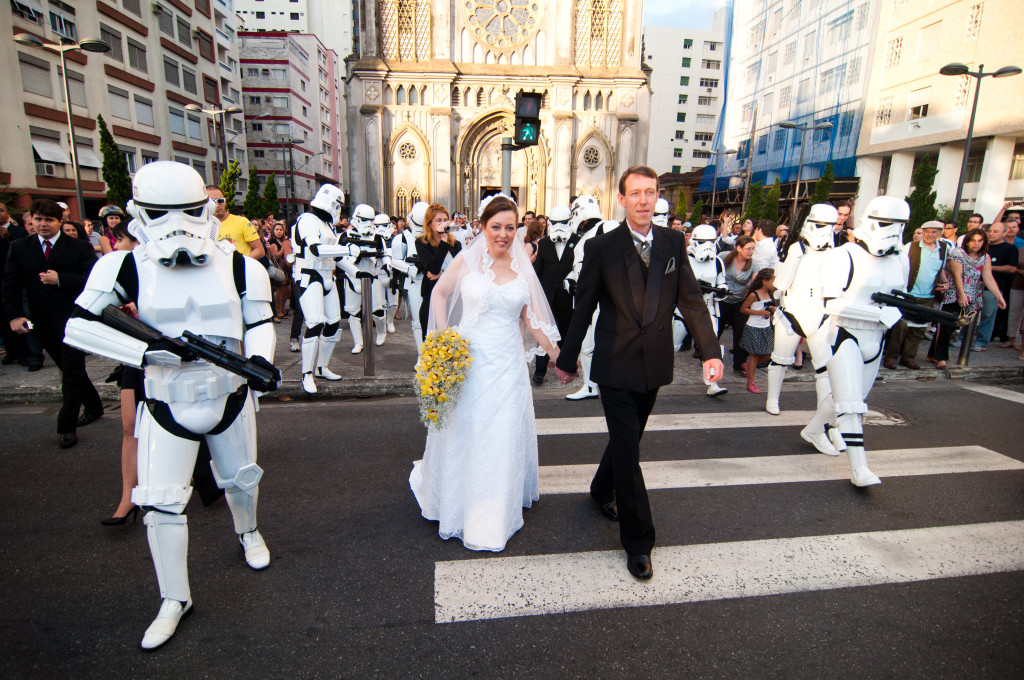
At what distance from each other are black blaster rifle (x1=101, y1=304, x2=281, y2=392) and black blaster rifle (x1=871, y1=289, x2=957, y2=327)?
4.41 metres

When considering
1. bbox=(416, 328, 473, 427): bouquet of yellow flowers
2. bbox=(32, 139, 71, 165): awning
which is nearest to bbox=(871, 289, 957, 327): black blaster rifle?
bbox=(416, 328, 473, 427): bouquet of yellow flowers

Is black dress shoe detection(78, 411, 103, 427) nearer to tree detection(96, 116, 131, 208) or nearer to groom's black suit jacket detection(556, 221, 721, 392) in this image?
groom's black suit jacket detection(556, 221, 721, 392)

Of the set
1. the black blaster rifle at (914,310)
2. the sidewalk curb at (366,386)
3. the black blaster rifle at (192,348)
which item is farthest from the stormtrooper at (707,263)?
the black blaster rifle at (192,348)

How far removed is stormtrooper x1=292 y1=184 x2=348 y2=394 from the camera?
6.48m

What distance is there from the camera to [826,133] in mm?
33781

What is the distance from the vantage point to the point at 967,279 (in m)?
8.48

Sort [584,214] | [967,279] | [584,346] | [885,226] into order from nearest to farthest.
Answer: [885,226] → [584,346] → [584,214] → [967,279]

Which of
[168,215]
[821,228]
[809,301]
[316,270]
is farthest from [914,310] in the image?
[316,270]

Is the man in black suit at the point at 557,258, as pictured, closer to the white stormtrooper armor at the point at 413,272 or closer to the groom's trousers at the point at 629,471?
the white stormtrooper armor at the point at 413,272

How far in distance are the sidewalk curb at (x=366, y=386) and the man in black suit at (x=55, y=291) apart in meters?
1.01

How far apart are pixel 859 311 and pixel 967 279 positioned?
20.0 ft

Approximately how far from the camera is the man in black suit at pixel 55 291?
4812mm

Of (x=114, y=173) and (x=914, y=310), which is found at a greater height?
(x=114, y=173)

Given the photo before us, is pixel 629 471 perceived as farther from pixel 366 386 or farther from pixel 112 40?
pixel 112 40
